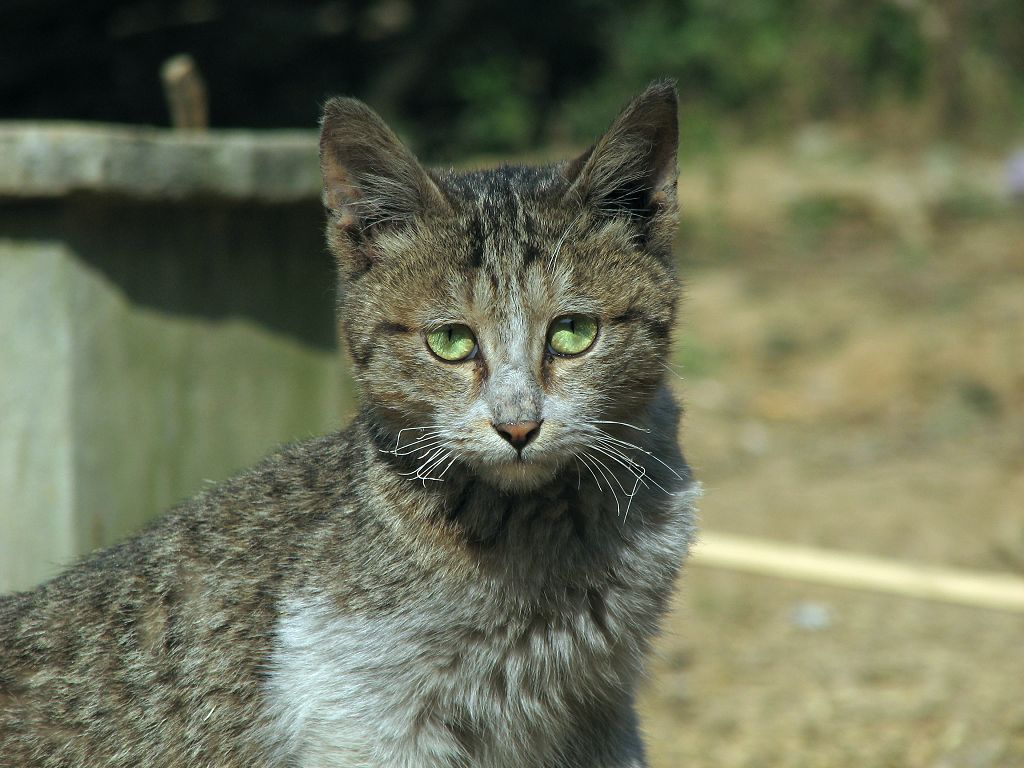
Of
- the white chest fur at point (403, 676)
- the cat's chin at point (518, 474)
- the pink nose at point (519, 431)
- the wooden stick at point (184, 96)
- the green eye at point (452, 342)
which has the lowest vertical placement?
the white chest fur at point (403, 676)

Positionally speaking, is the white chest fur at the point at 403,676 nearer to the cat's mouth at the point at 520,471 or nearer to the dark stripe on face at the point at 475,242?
the cat's mouth at the point at 520,471

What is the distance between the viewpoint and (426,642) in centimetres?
274

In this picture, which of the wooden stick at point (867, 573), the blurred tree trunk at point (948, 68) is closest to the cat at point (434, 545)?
the wooden stick at point (867, 573)

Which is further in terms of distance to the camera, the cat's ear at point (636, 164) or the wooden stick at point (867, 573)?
the wooden stick at point (867, 573)

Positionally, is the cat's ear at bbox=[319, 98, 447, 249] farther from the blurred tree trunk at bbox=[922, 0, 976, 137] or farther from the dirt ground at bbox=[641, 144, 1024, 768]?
the blurred tree trunk at bbox=[922, 0, 976, 137]

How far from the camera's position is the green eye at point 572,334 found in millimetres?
2732

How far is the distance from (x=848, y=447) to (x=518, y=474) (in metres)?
4.70

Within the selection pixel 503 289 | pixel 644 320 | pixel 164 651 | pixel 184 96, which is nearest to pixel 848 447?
pixel 184 96

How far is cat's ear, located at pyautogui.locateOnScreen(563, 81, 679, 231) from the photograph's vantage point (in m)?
2.75

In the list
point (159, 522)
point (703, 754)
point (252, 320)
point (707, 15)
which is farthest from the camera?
point (707, 15)

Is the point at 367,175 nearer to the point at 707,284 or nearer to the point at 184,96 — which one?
the point at 184,96

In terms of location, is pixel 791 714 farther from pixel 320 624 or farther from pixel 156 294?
pixel 156 294

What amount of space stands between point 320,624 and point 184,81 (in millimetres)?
2936

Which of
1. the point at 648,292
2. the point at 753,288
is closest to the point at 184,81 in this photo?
the point at 648,292
